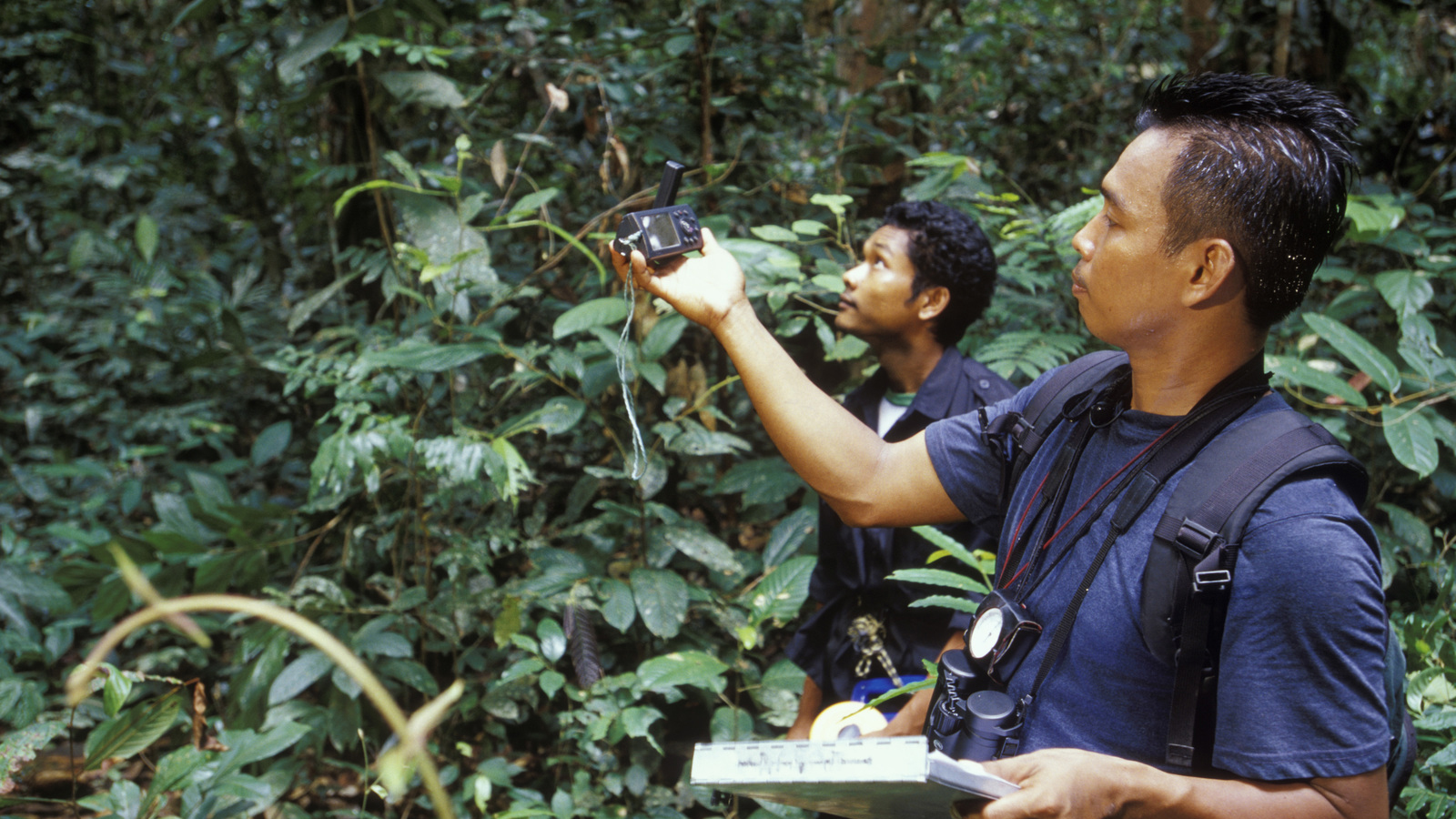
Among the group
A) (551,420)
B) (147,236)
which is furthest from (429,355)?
(147,236)

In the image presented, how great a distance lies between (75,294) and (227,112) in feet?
4.51

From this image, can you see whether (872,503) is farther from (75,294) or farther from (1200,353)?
(75,294)

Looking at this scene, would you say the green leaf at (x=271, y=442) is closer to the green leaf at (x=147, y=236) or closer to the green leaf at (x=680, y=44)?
the green leaf at (x=147, y=236)

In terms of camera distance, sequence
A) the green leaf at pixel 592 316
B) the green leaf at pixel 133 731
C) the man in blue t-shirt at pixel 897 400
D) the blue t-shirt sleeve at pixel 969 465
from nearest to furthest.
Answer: the blue t-shirt sleeve at pixel 969 465, the green leaf at pixel 133 731, the man in blue t-shirt at pixel 897 400, the green leaf at pixel 592 316

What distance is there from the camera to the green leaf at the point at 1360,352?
219 centimetres

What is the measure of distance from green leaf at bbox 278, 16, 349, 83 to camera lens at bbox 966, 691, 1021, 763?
8.79 feet

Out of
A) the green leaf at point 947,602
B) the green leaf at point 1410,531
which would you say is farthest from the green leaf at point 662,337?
the green leaf at point 1410,531

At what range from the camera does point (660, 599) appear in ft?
8.34

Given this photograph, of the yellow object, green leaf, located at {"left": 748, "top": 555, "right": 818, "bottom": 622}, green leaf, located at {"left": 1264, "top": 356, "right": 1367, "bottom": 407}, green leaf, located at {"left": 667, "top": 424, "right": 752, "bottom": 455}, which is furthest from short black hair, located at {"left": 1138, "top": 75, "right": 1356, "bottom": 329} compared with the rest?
green leaf, located at {"left": 667, "top": 424, "right": 752, "bottom": 455}

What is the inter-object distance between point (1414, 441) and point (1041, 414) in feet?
4.88

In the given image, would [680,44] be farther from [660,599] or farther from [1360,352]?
[1360,352]

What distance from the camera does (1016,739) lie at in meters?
1.14

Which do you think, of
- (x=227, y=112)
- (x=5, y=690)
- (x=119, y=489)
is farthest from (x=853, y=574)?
(x=227, y=112)

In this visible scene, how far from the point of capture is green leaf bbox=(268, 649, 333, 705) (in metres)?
2.62
